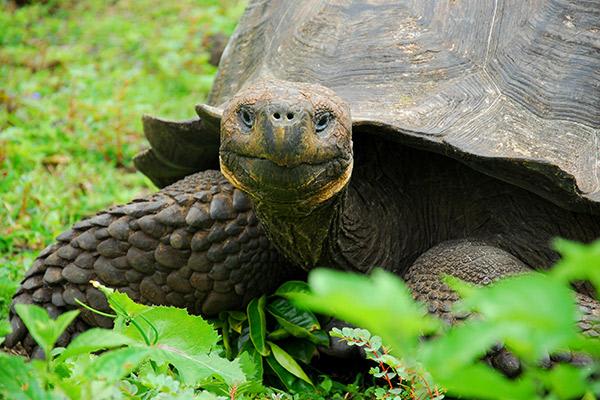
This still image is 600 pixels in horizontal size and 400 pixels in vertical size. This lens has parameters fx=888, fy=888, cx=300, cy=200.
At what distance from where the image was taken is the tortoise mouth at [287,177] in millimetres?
2357

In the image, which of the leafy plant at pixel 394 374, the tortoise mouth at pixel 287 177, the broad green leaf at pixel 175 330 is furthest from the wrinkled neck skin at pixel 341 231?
the broad green leaf at pixel 175 330

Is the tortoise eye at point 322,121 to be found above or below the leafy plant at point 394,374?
above

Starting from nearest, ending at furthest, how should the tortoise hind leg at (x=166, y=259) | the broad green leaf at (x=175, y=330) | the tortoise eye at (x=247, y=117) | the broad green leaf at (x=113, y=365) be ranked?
the broad green leaf at (x=113, y=365) < the broad green leaf at (x=175, y=330) < the tortoise eye at (x=247, y=117) < the tortoise hind leg at (x=166, y=259)

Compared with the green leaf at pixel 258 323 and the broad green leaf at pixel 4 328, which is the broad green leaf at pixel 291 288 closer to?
the green leaf at pixel 258 323

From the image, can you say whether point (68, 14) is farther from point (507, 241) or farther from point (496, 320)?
point (496, 320)

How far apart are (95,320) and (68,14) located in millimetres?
5752

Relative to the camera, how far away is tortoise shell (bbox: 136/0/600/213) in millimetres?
2660

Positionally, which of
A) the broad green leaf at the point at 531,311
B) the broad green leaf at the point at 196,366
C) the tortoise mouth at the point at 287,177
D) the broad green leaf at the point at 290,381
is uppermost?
the broad green leaf at the point at 531,311

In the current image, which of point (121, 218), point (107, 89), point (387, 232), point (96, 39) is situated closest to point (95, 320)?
point (121, 218)

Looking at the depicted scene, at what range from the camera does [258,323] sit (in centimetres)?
305

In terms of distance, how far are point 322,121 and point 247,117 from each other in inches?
8.1

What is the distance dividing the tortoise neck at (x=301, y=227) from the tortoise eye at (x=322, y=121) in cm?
27

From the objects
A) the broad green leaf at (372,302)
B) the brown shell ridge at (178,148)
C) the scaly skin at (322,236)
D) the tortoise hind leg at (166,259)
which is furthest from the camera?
the brown shell ridge at (178,148)

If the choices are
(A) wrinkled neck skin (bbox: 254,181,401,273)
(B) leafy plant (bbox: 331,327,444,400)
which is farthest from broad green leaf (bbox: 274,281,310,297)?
(B) leafy plant (bbox: 331,327,444,400)
